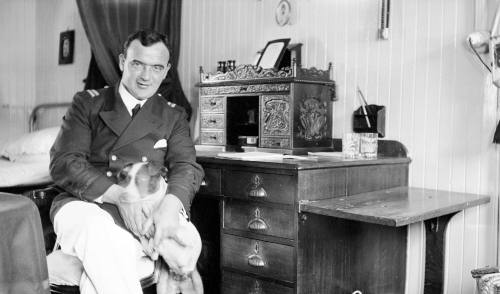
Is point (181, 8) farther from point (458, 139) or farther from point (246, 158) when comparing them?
point (458, 139)

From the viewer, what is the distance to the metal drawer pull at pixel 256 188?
2566mm

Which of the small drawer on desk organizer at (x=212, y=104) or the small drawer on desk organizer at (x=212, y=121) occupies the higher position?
the small drawer on desk organizer at (x=212, y=104)

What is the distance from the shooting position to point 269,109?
3137mm

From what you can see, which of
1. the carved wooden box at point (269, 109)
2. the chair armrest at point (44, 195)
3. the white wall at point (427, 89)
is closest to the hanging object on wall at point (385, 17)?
the white wall at point (427, 89)

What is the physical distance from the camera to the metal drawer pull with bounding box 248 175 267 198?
8.42 ft

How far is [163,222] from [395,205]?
101 centimetres

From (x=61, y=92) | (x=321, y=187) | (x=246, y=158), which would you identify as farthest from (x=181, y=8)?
(x=321, y=187)

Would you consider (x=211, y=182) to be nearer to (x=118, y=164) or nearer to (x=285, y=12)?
(x=118, y=164)

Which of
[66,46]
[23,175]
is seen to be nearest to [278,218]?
[23,175]

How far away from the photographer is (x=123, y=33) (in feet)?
12.8

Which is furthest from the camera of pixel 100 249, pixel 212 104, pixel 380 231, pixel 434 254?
pixel 212 104

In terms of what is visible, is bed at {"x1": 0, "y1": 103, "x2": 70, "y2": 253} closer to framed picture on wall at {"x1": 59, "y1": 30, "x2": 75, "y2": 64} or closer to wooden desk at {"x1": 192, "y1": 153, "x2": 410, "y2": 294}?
framed picture on wall at {"x1": 59, "y1": 30, "x2": 75, "y2": 64}

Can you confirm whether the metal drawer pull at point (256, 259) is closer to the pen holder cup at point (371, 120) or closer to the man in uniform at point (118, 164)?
the man in uniform at point (118, 164)

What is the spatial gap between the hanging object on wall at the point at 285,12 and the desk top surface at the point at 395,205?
52.9 inches
